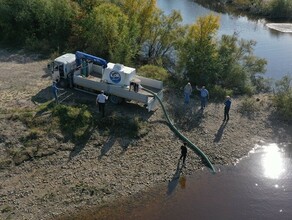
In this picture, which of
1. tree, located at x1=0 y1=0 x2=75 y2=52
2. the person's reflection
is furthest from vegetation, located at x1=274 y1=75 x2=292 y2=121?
tree, located at x1=0 y1=0 x2=75 y2=52

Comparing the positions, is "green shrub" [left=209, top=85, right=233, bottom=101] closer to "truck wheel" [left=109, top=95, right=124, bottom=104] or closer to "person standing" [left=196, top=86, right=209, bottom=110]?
"person standing" [left=196, top=86, right=209, bottom=110]

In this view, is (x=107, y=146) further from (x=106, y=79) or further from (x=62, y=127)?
(x=106, y=79)

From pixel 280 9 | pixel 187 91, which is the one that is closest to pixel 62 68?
pixel 187 91

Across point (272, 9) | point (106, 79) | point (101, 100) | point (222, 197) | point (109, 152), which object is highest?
point (272, 9)

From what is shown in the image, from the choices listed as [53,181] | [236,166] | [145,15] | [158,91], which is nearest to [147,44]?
[145,15]

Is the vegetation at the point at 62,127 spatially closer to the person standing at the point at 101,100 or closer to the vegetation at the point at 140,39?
the person standing at the point at 101,100
